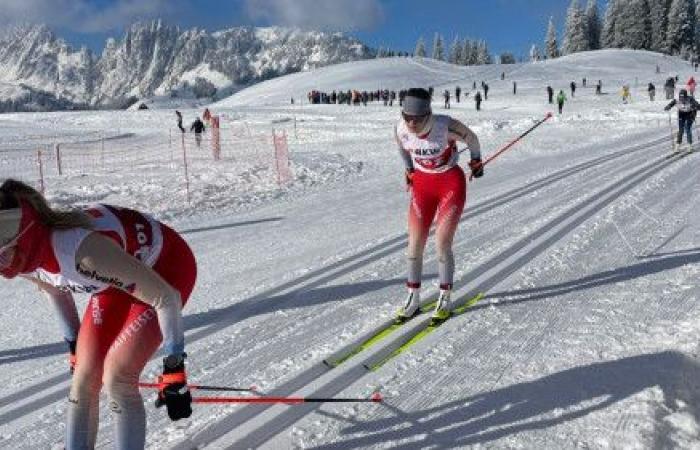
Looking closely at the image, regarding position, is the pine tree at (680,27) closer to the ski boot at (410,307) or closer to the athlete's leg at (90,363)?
the ski boot at (410,307)

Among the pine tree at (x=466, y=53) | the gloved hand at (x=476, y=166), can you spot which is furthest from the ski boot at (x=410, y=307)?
the pine tree at (x=466, y=53)

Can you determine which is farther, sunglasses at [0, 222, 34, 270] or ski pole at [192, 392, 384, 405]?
ski pole at [192, 392, 384, 405]

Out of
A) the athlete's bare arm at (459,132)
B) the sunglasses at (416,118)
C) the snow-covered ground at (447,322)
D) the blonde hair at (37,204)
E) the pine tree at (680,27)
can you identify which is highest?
the pine tree at (680,27)

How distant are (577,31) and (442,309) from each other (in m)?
102

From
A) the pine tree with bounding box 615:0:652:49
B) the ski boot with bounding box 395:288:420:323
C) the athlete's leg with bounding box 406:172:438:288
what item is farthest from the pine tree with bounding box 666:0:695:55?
the ski boot with bounding box 395:288:420:323

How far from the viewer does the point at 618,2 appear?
9238 cm

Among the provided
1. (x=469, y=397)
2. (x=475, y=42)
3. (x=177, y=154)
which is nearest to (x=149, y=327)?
(x=469, y=397)

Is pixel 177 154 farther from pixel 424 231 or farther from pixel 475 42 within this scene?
pixel 475 42

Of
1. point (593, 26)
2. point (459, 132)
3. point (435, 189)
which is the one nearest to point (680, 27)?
point (593, 26)

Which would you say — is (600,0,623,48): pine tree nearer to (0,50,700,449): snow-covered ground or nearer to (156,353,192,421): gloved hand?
(0,50,700,449): snow-covered ground

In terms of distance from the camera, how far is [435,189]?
635 centimetres

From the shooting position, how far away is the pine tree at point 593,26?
99500 mm

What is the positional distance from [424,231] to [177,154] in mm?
22420

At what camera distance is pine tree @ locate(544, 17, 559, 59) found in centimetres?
10631
